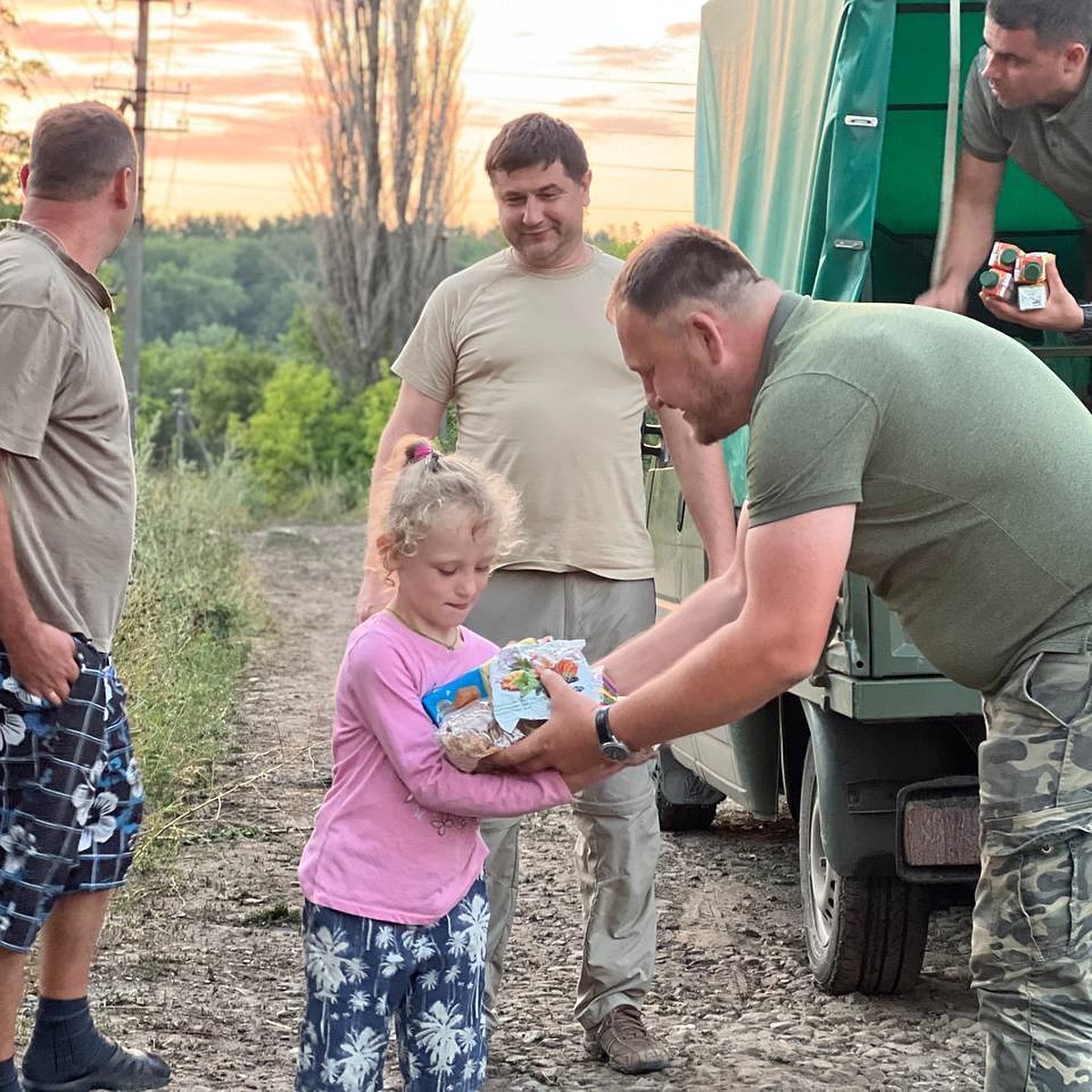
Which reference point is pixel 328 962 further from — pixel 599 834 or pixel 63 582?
pixel 599 834

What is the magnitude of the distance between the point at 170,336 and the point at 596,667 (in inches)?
2610

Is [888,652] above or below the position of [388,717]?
below

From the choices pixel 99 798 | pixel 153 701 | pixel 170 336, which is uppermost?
pixel 99 798

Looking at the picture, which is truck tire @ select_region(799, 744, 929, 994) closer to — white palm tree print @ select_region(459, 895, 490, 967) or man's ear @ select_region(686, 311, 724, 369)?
white palm tree print @ select_region(459, 895, 490, 967)

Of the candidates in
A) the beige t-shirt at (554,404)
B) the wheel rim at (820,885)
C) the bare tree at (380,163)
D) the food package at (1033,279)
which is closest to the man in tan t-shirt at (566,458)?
the beige t-shirt at (554,404)

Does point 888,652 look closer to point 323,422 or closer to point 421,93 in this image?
point 323,422

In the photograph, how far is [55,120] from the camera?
403 cm

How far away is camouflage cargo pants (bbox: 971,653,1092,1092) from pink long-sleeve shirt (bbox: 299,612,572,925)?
78cm

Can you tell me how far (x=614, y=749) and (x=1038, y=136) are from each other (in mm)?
2550

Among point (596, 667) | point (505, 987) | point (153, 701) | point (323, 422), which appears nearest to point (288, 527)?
point (323, 422)

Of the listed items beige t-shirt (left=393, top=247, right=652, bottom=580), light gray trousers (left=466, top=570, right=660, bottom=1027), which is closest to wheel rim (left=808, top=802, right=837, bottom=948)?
light gray trousers (left=466, top=570, right=660, bottom=1027)

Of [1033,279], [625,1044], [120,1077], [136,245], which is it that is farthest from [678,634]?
[136,245]

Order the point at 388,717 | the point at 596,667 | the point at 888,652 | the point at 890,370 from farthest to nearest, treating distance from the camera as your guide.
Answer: the point at 888,652
the point at 596,667
the point at 388,717
the point at 890,370

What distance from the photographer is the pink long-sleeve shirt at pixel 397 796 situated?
126 inches
